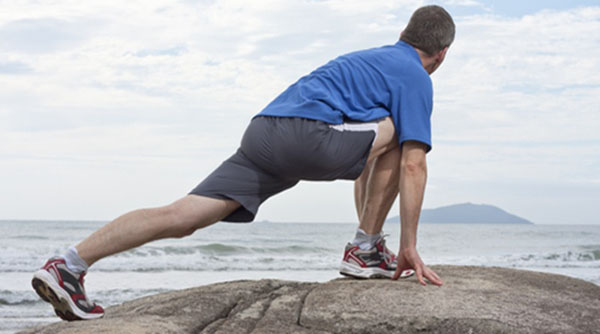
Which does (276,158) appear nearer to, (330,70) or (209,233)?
(330,70)

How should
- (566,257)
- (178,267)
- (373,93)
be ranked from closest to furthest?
(373,93)
(178,267)
(566,257)

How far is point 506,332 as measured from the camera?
2.81 metres

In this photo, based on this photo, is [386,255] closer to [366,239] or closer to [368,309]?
[366,239]

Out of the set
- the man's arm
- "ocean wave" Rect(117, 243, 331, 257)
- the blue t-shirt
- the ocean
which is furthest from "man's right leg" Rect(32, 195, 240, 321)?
"ocean wave" Rect(117, 243, 331, 257)

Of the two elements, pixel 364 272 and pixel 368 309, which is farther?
pixel 364 272

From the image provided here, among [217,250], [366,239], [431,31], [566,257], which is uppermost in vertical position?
[431,31]

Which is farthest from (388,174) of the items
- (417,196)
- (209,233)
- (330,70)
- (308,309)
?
(209,233)

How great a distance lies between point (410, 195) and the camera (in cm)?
326

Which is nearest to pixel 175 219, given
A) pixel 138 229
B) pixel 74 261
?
pixel 138 229

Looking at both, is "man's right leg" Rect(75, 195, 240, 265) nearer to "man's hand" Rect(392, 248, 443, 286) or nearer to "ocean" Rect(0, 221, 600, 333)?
"man's hand" Rect(392, 248, 443, 286)

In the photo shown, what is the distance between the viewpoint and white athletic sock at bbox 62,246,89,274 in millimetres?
2949

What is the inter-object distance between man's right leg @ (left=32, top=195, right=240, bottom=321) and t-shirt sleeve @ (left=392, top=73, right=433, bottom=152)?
1.09 m

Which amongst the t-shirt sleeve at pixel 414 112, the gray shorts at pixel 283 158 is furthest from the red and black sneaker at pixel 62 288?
the t-shirt sleeve at pixel 414 112

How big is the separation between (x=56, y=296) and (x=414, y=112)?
1911 millimetres
